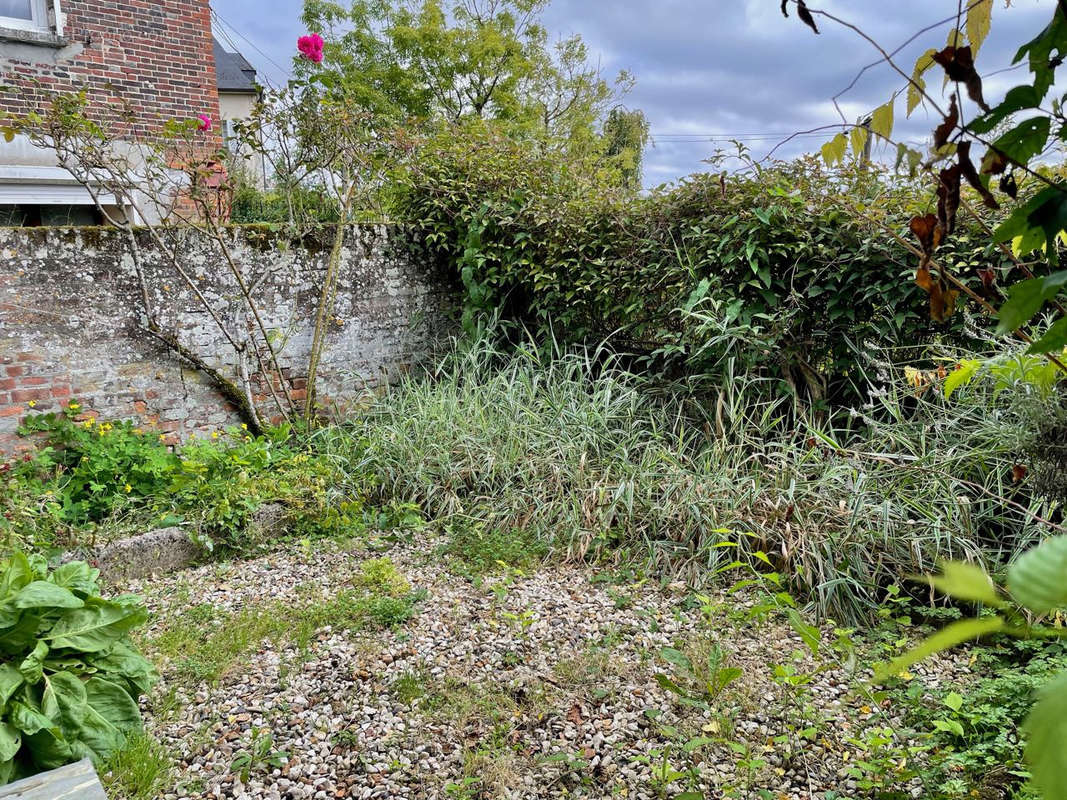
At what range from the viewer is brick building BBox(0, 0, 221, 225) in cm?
685

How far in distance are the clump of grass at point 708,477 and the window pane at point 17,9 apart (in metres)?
6.06

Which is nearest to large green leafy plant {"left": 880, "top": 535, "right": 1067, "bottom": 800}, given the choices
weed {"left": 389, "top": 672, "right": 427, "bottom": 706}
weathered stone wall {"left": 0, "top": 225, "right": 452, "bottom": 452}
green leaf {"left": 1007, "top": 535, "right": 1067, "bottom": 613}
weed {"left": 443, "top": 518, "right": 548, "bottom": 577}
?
green leaf {"left": 1007, "top": 535, "right": 1067, "bottom": 613}

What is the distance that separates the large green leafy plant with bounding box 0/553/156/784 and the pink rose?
4.16 m

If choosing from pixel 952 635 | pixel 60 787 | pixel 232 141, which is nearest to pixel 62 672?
pixel 60 787

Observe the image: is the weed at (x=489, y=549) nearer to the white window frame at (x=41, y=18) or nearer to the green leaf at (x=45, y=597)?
the green leaf at (x=45, y=597)

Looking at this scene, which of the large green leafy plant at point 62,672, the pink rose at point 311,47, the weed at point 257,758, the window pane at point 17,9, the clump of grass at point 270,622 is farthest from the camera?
the window pane at point 17,9

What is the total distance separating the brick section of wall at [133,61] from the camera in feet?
22.6

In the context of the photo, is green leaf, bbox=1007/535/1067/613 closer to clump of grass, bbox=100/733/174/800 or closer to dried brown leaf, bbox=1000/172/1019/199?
dried brown leaf, bbox=1000/172/1019/199

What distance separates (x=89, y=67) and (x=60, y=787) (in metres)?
7.99

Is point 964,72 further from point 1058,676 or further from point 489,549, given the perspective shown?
point 489,549

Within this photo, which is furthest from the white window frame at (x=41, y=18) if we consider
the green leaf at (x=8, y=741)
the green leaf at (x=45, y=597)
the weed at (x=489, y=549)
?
the green leaf at (x=8, y=741)

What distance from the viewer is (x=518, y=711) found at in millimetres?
2340

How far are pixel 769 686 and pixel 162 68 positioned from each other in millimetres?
8572

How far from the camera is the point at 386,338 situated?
18.4ft
